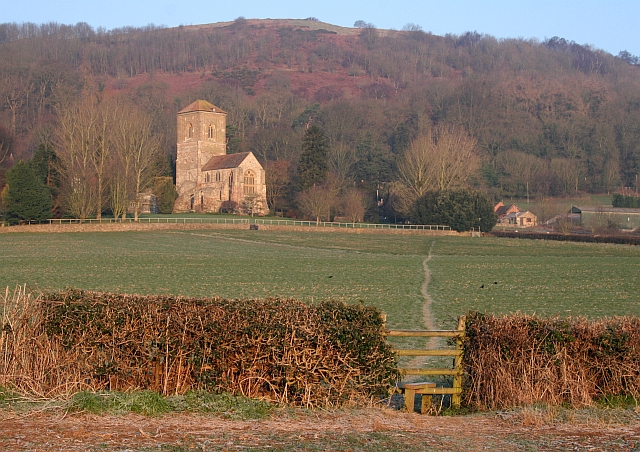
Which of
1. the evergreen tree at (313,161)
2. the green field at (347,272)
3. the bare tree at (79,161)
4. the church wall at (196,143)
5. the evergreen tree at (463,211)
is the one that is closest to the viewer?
the green field at (347,272)

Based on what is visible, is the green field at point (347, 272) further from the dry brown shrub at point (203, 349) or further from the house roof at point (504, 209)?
the house roof at point (504, 209)

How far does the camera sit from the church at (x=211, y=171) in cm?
9519

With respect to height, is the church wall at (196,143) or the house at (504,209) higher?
the church wall at (196,143)

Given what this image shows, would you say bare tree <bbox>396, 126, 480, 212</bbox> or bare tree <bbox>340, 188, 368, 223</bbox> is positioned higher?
bare tree <bbox>396, 126, 480, 212</bbox>

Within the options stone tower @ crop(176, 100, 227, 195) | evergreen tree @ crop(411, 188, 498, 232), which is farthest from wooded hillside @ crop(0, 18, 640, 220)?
evergreen tree @ crop(411, 188, 498, 232)

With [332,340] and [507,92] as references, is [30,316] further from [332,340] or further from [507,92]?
[507,92]

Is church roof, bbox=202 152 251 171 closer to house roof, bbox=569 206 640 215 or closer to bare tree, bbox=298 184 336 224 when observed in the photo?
bare tree, bbox=298 184 336 224

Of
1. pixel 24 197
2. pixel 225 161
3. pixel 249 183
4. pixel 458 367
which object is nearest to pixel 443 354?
pixel 458 367

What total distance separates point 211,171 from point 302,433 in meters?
93.7

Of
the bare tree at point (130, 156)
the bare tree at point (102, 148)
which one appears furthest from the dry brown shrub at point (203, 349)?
the bare tree at point (130, 156)

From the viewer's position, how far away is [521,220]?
94.9 m

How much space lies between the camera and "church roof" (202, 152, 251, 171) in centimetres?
9594

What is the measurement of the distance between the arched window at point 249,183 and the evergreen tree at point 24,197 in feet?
117

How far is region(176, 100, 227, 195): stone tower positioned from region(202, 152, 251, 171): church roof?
124 centimetres
